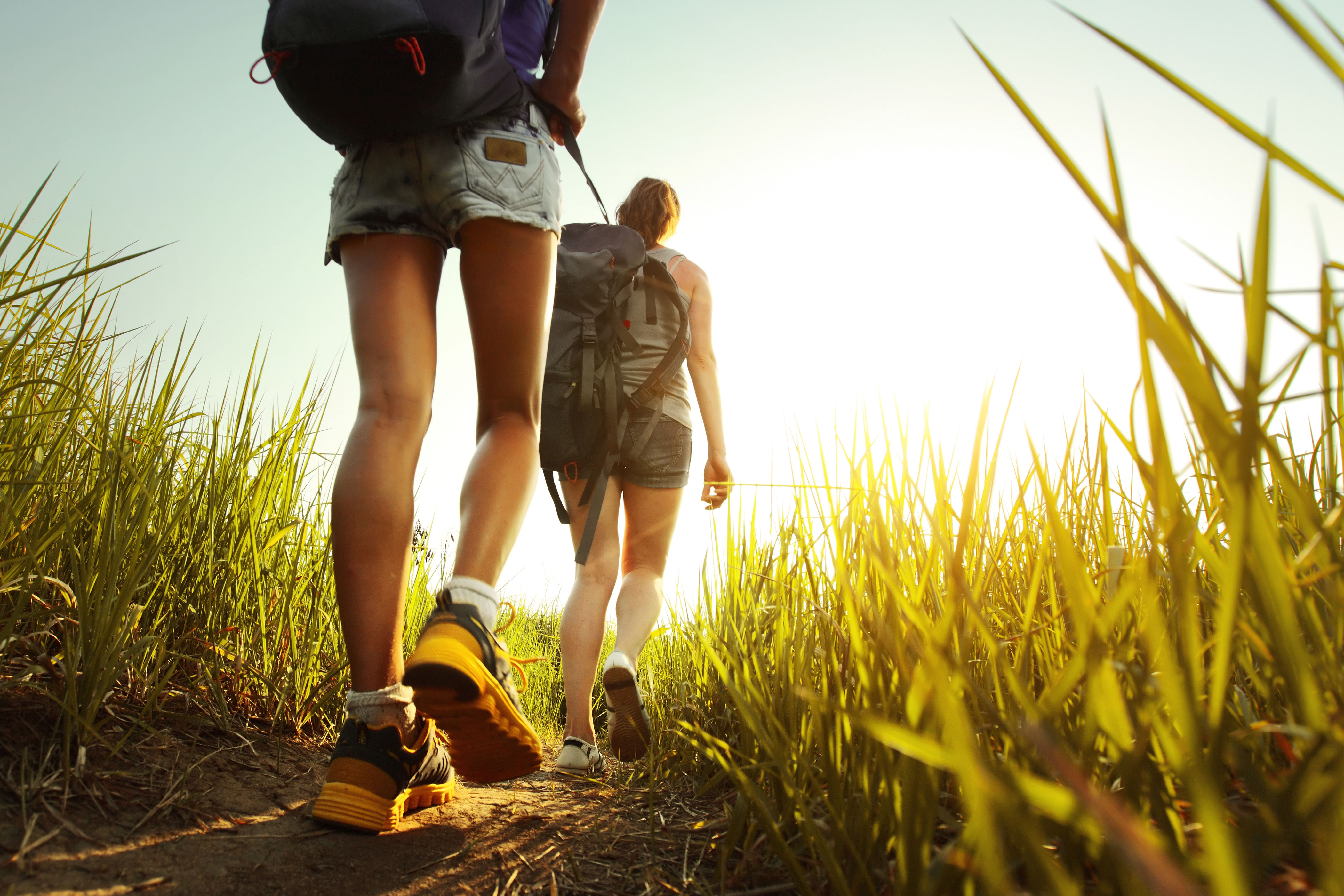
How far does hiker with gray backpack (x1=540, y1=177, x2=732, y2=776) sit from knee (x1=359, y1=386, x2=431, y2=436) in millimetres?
1071

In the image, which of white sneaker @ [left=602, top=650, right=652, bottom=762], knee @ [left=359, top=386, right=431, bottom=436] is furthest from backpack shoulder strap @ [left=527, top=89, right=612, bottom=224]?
white sneaker @ [left=602, top=650, right=652, bottom=762]

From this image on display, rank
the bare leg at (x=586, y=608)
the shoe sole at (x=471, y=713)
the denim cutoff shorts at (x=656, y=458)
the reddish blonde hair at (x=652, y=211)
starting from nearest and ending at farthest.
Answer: the shoe sole at (x=471, y=713), the bare leg at (x=586, y=608), the denim cutoff shorts at (x=656, y=458), the reddish blonde hair at (x=652, y=211)

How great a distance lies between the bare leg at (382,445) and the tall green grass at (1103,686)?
0.58m

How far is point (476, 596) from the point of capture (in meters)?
1.18

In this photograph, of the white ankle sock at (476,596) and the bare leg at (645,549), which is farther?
the bare leg at (645,549)

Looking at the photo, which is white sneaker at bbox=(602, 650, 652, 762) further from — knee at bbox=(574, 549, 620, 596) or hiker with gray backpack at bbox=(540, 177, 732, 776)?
knee at bbox=(574, 549, 620, 596)

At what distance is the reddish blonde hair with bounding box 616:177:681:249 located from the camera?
122 inches

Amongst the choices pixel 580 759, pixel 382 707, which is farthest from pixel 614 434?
pixel 382 707

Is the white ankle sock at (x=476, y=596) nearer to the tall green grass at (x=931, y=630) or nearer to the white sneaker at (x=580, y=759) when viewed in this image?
the tall green grass at (x=931, y=630)

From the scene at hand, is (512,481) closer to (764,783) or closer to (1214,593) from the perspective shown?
(764,783)

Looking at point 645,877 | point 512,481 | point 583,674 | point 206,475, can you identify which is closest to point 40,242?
point 206,475

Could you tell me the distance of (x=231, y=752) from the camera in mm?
1343

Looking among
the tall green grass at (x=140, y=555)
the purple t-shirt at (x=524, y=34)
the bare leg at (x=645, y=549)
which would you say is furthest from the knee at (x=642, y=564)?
the purple t-shirt at (x=524, y=34)

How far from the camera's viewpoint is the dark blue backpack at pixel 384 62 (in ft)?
3.86
